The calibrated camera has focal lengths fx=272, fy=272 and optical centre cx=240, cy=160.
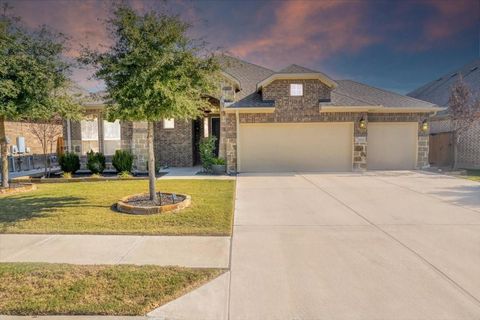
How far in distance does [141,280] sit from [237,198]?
4.66m

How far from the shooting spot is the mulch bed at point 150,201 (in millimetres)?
6676

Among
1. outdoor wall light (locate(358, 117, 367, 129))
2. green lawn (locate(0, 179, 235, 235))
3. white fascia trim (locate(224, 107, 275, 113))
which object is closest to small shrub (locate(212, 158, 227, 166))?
white fascia trim (locate(224, 107, 275, 113))

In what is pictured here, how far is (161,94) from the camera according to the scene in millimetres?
5887

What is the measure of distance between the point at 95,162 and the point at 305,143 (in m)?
9.89

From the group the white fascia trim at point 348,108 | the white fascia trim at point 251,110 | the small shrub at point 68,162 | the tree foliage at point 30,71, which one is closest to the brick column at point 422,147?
the white fascia trim at point 348,108

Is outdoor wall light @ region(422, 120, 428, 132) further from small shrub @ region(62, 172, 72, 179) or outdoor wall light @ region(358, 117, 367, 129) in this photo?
small shrub @ region(62, 172, 72, 179)

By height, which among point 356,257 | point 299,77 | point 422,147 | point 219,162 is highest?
point 299,77

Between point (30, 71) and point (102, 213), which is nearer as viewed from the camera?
point (102, 213)

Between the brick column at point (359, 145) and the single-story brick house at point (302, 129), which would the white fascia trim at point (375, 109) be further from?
the brick column at point (359, 145)

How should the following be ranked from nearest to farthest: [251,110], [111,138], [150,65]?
[150,65], [251,110], [111,138]

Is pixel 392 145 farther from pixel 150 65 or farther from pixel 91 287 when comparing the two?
pixel 91 287

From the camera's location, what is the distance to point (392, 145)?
13.5 meters

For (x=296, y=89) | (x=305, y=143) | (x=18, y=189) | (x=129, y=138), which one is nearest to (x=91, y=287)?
(x=18, y=189)

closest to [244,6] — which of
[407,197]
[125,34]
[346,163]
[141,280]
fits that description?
[125,34]
